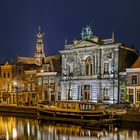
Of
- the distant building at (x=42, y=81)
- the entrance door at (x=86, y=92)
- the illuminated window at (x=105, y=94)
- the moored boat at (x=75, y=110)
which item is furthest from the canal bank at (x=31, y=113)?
the illuminated window at (x=105, y=94)

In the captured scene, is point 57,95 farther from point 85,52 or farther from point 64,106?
point 64,106

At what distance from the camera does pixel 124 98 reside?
69.4 metres

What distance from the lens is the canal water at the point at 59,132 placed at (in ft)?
146

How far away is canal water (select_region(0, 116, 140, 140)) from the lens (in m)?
44.6

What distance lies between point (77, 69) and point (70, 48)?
4.78 meters

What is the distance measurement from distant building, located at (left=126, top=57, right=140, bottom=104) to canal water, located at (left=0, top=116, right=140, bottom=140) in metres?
16.2

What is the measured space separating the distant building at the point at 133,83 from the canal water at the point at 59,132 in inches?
637

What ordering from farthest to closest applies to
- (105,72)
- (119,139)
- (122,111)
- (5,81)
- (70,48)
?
1. (5,81)
2. (70,48)
3. (105,72)
4. (122,111)
5. (119,139)

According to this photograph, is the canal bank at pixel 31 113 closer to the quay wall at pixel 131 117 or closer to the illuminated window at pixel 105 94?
the quay wall at pixel 131 117

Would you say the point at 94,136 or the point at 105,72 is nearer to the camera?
the point at 94,136

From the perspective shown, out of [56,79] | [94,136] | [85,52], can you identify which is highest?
[85,52]

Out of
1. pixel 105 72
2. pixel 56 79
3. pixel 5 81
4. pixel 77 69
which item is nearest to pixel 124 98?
pixel 105 72

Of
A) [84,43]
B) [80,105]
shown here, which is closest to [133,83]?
[80,105]

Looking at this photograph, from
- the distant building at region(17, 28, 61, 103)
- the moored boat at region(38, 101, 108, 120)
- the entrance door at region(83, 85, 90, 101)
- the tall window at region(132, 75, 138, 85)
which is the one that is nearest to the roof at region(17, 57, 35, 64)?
the distant building at region(17, 28, 61, 103)
